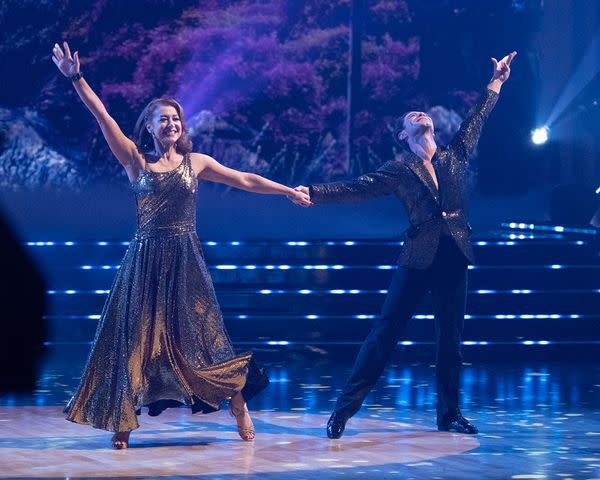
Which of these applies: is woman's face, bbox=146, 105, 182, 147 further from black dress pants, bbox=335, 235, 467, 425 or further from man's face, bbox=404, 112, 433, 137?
black dress pants, bbox=335, 235, 467, 425

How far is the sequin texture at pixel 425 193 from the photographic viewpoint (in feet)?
18.2

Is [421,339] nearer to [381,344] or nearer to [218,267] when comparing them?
[218,267]

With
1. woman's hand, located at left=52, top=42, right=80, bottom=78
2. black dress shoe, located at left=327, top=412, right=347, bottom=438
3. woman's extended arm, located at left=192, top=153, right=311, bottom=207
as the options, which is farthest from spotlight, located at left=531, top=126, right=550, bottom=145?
woman's hand, located at left=52, top=42, right=80, bottom=78

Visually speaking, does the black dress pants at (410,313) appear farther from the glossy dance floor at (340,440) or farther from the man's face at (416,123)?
the man's face at (416,123)

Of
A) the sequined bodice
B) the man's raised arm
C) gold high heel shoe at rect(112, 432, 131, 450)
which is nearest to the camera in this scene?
gold high heel shoe at rect(112, 432, 131, 450)

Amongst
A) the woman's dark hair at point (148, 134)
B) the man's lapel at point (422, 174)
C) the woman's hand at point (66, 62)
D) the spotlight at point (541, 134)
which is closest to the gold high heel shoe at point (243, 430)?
the woman's dark hair at point (148, 134)

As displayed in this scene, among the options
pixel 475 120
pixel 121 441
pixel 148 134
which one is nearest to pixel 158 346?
pixel 121 441

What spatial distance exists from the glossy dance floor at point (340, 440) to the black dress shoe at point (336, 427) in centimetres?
5

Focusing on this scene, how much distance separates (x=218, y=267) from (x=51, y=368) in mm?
1687

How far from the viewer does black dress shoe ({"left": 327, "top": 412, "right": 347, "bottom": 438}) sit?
5.50m

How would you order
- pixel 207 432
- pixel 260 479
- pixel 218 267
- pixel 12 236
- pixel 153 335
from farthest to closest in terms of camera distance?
pixel 12 236, pixel 218 267, pixel 207 432, pixel 153 335, pixel 260 479

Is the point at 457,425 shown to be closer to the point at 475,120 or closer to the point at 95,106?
the point at 475,120

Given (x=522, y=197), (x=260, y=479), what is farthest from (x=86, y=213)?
(x=260, y=479)

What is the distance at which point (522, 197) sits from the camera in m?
12.7
